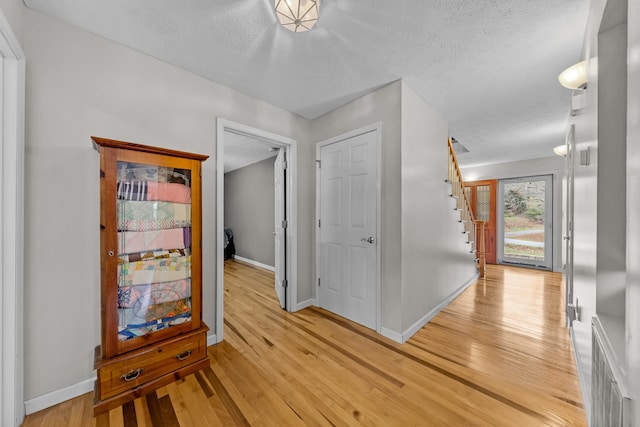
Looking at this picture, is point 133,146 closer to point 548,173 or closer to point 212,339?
point 212,339

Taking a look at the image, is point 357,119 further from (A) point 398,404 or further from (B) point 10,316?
(B) point 10,316

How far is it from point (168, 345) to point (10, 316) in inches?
32.2

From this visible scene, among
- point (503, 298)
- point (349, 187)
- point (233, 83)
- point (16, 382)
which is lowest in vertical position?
point (503, 298)

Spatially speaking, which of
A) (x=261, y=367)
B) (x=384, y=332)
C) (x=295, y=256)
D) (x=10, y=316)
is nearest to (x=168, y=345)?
(x=261, y=367)

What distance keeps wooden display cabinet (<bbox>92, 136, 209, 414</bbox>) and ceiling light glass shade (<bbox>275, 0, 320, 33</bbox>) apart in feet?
3.54

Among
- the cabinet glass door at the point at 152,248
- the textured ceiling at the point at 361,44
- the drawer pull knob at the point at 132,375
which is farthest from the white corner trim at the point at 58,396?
the textured ceiling at the point at 361,44

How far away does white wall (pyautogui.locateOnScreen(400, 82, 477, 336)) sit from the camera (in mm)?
2314

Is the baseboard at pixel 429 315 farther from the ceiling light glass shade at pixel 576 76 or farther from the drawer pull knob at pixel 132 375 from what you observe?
the ceiling light glass shade at pixel 576 76

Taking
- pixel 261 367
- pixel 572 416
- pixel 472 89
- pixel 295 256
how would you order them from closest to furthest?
pixel 572 416
pixel 261 367
pixel 472 89
pixel 295 256

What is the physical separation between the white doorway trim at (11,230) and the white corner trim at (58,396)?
10 cm

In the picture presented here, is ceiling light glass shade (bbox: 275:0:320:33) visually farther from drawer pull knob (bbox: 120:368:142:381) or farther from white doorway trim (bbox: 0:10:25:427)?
drawer pull knob (bbox: 120:368:142:381)

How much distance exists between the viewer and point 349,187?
8.84 feet

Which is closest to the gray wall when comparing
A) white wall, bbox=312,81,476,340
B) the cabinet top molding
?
white wall, bbox=312,81,476,340

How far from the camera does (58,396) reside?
1.50 meters
